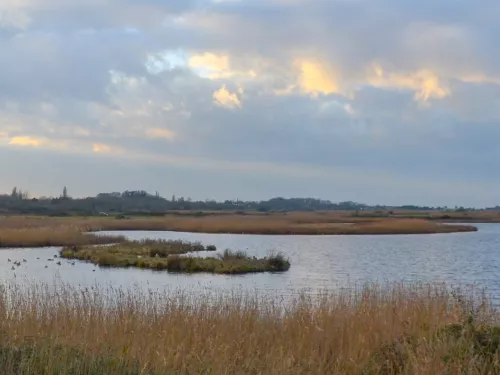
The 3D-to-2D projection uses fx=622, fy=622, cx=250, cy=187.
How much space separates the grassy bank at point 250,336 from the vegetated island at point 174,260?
1688 centimetres

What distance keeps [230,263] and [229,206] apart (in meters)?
111

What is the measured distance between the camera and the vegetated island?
28.7m

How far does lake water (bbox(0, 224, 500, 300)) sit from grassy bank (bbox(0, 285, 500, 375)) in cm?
696

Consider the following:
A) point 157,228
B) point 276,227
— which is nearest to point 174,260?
point 276,227

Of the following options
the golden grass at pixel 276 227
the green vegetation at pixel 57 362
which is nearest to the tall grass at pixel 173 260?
the green vegetation at pixel 57 362

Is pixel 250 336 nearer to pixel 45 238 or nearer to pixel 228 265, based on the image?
pixel 228 265

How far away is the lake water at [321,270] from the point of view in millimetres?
22016

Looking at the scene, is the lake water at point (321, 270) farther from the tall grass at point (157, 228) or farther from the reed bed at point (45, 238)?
the tall grass at point (157, 228)

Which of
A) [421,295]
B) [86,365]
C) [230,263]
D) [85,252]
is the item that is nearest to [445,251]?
[230,263]

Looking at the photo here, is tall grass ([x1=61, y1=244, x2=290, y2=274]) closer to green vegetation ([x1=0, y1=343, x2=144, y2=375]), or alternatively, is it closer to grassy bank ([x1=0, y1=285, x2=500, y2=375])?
grassy bank ([x1=0, y1=285, x2=500, y2=375])

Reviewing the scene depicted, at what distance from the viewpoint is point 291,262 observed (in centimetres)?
3131

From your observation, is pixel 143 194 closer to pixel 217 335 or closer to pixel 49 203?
pixel 49 203

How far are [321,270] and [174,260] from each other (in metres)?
7.13

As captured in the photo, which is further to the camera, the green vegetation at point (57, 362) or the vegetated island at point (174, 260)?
the vegetated island at point (174, 260)
